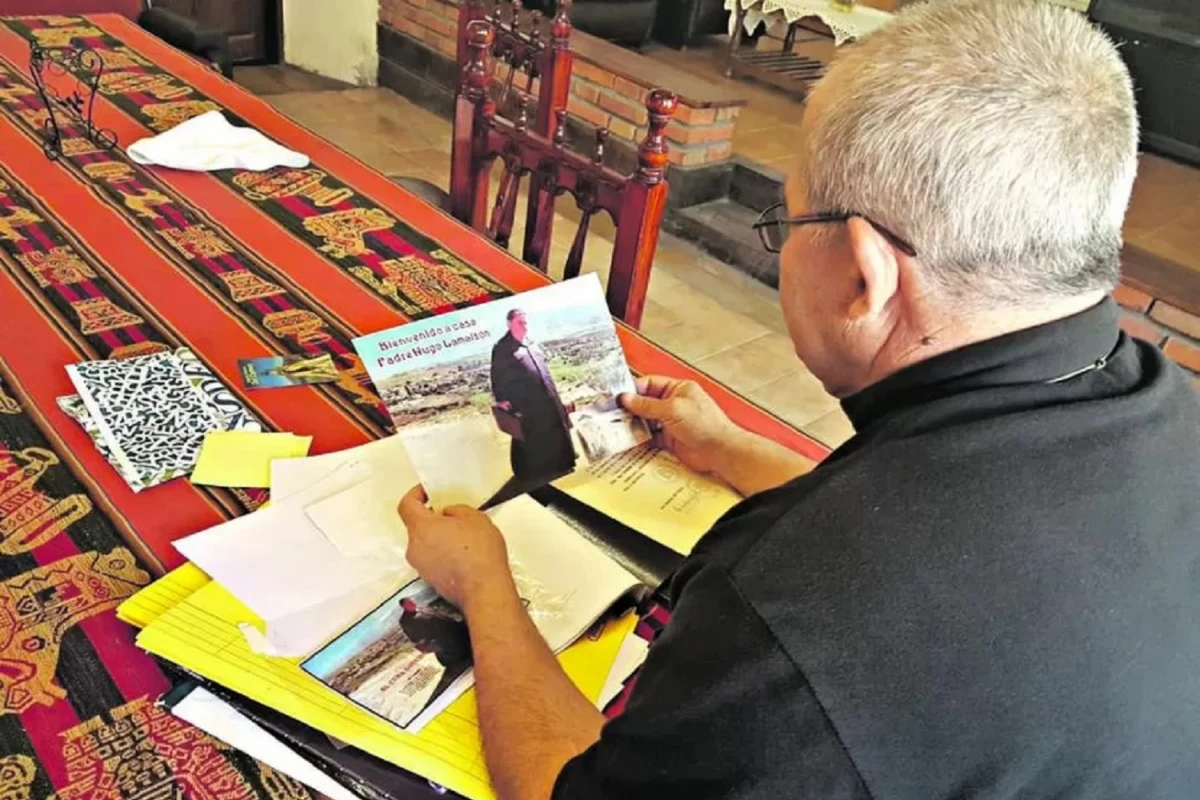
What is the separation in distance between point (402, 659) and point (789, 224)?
0.46 metres

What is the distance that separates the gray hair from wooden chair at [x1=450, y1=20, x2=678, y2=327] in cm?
66

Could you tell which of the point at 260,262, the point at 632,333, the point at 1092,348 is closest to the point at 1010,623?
the point at 1092,348

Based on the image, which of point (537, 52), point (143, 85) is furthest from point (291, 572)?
point (143, 85)

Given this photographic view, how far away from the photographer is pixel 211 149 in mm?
1739

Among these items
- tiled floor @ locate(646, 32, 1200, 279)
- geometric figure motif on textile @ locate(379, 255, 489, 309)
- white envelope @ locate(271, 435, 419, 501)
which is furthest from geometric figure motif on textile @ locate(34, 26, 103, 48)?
tiled floor @ locate(646, 32, 1200, 279)

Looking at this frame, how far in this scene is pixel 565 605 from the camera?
0.90 m

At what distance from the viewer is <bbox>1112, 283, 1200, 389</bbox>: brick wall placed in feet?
7.72

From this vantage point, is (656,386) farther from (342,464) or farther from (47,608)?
(47,608)

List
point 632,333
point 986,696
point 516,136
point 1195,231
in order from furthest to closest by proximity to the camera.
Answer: point 1195,231 < point 516,136 < point 632,333 < point 986,696

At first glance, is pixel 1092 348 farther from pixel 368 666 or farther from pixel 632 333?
pixel 632 333

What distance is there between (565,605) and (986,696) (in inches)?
15.7

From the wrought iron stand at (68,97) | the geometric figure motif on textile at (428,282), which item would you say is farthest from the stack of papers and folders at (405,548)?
the wrought iron stand at (68,97)

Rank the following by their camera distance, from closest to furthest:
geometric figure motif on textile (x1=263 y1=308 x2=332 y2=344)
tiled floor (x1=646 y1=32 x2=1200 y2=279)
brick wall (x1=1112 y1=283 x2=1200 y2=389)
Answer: geometric figure motif on textile (x1=263 y1=308 x2=332 y2=344) → brick wall (x1=1112 y1=283 x2=1200 y2=389) → tiled floor (x1=646 y1=32 x2=1200 y2=279)

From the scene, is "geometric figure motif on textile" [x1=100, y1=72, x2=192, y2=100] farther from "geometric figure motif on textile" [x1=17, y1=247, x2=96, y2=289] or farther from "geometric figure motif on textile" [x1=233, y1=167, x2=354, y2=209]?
"geometric figure motif on textile" [x1=17, y1=247, x2=96, y2=289]
